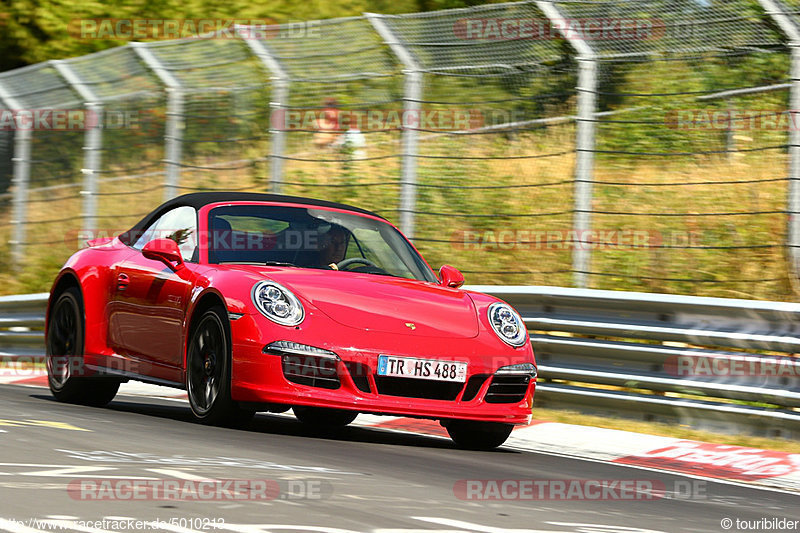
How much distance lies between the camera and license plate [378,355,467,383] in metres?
7.08

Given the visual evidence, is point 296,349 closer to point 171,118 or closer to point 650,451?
point 650,451

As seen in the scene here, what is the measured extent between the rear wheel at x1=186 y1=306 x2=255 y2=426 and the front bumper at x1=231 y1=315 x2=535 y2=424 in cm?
10

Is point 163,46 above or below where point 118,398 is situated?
above

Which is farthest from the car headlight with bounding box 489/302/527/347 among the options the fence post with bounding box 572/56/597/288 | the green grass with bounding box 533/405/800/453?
the fence post with bounding box 572/56/597/288

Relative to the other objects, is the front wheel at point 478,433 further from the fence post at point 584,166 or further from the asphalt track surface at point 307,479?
→ the fence post at point 584,166

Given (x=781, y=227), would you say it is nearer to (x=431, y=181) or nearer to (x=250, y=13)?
(x=431, y=181)

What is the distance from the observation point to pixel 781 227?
11930mm


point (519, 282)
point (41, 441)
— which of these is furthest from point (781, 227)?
point (41, 441)

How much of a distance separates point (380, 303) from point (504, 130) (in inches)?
221

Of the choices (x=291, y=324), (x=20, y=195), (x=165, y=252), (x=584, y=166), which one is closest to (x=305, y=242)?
(x=165, y=252)

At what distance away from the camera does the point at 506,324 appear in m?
7.72

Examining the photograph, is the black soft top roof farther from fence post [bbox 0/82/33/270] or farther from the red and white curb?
fence post [bbox 0/82/33/270]

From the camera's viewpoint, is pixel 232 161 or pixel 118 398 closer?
pixel 118 398

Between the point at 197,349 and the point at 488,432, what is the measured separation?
1.70 metres
